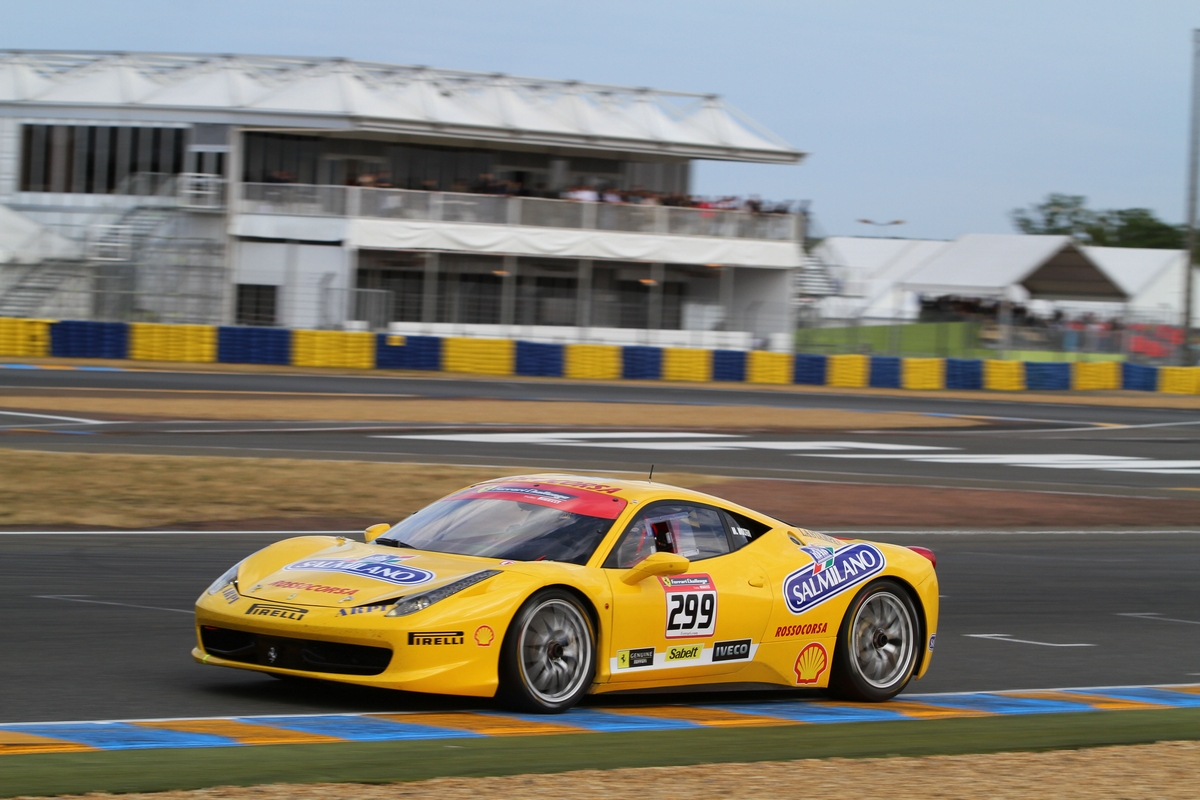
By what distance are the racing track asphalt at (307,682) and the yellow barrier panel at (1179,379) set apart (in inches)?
1111

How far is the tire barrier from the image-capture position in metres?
32.6

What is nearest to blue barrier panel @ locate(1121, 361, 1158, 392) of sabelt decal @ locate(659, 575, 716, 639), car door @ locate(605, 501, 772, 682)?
car door @ locate(605, 501, 772, 682)

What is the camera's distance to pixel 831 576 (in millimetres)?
7434

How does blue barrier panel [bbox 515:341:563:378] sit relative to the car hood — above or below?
above

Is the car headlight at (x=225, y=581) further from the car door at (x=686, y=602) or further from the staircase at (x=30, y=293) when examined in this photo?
the staircase at (x=30, y=293)

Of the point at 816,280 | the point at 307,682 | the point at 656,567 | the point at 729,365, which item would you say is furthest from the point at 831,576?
the point at 816,280

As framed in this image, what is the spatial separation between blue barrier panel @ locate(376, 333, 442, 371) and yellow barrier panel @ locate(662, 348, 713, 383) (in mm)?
5823

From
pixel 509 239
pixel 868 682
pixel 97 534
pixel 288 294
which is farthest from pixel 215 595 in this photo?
pixel 509 239

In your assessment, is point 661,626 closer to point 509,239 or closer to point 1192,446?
point 1192,446

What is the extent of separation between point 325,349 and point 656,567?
2831cm

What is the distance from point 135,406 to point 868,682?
57.2 feet

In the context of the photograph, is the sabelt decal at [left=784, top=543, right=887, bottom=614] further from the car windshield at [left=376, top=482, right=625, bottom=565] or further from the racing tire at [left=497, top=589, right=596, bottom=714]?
the racing tire at [left=497, top=589, right=596, bottom=714]

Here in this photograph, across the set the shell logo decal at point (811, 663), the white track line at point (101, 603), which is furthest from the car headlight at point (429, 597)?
the white track line at point (101, 603)

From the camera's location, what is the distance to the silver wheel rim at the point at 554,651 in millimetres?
6160
